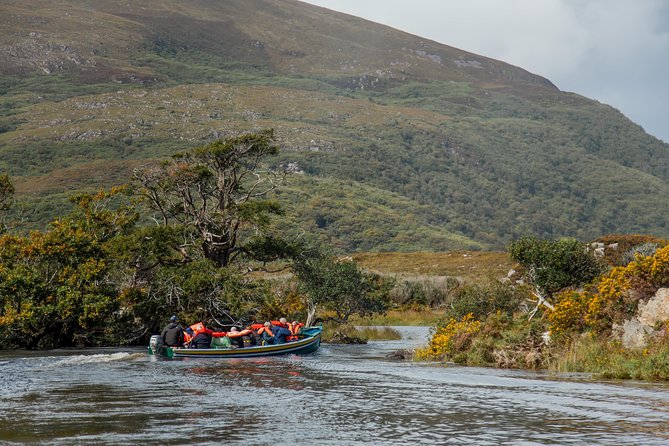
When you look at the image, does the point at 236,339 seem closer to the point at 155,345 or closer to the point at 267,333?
the point at 267,333

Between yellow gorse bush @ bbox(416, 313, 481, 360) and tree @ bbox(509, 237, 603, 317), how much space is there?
15.2 ft

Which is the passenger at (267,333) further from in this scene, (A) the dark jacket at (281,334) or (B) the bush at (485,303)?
(B) the bush at (485,303)

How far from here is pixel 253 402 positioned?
2230cm

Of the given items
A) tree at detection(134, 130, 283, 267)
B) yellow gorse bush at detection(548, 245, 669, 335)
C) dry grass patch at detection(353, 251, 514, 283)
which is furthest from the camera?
dry grass patch at detection(353, 251, 514, 283)

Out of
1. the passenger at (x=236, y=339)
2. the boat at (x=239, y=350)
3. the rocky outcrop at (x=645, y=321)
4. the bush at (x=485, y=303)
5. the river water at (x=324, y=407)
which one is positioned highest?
the bush at (x=485, y=303)

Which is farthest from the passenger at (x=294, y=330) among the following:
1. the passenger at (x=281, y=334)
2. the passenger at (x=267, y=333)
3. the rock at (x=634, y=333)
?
the rock at (x=634, y=333)

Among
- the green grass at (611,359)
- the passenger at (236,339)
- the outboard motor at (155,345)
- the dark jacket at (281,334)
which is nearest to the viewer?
the green grass at (611,359)

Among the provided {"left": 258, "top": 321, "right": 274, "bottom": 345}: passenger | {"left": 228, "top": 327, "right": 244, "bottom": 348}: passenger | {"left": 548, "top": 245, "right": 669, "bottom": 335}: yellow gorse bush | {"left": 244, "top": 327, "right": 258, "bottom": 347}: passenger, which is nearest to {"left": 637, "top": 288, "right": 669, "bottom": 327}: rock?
{"left": 548, "top": 245, "right": 669, "bottom": 335}: yellow gorse bush

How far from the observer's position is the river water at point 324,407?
54.7ft

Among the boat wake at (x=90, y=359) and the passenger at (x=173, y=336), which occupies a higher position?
the passenger at (x=173, y=336)

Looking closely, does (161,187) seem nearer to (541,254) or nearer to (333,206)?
(541,254)

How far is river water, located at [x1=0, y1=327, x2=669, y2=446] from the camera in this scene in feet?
54.7

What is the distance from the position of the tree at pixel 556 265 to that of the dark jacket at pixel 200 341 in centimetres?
1520

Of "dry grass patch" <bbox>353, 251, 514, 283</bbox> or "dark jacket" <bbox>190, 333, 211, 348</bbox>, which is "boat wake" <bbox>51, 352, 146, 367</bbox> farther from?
"dry grass patch" <bbox>353, 251, 514, 283</bbox>
